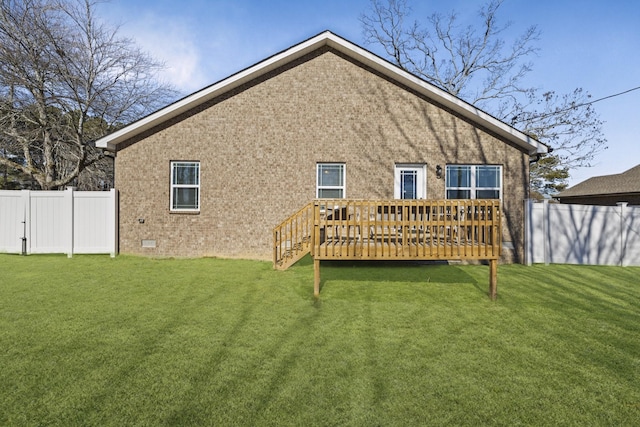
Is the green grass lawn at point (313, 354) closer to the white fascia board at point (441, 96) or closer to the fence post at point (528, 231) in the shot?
the fence post at point (528, 231)

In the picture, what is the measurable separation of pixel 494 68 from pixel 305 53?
58.1 feet

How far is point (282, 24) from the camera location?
14922mm

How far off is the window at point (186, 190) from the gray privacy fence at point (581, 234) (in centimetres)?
1085

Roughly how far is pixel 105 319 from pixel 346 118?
8.62m

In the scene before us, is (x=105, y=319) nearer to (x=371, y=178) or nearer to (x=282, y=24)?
(x=371, y=178)

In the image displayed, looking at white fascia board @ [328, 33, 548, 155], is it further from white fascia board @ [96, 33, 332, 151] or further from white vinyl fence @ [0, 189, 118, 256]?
white vinyl fence @ [0, 189, 118, 256]

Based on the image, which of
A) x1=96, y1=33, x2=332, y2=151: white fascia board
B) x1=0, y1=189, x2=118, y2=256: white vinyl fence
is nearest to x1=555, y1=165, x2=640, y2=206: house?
x1=96, y1=33, x2=332, y2=151: white fascia board

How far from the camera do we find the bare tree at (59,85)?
14.2 meters

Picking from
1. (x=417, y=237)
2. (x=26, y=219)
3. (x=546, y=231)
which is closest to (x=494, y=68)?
(x=546, y=231)

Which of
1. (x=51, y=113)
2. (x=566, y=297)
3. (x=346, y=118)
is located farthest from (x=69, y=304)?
(x=51, y=113)

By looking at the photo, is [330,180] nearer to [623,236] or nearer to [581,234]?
[581,234]

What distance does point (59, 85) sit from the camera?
15.7 meters

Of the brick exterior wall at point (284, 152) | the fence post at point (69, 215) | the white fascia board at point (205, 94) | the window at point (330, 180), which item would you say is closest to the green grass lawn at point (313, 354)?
the fence post at point (69, 215)

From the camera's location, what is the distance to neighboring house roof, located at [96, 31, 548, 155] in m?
10.4
